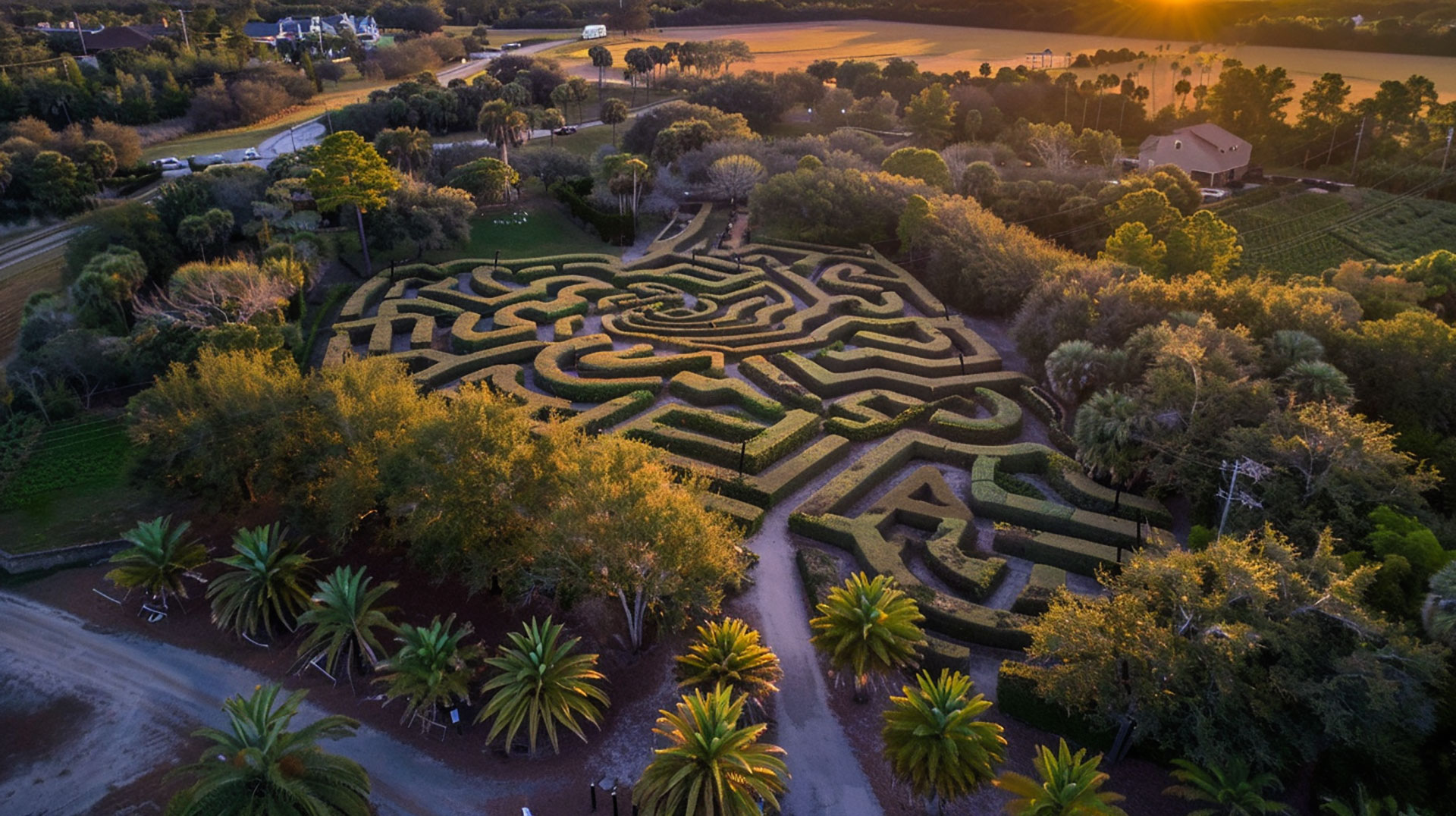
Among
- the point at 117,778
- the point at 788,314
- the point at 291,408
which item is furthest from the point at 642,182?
the point at 117,778

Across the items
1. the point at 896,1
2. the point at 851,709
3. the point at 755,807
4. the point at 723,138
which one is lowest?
the point at 851,709

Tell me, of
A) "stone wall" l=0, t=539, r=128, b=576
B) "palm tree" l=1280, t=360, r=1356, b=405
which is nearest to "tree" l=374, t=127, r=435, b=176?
"stone wall" l=0, t=539, r=128, b=576

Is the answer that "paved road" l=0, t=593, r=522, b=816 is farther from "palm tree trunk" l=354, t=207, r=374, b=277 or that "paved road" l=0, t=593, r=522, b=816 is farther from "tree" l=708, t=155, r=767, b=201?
"tree" l=708, t=155, r=767, b=201

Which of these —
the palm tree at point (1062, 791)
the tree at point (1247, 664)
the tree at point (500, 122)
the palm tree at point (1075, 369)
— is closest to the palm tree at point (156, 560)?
the palm tree at point (1062, 791)

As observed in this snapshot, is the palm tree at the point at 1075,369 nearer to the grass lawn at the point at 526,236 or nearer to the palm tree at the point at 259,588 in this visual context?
the palm tree at the point at 259,588

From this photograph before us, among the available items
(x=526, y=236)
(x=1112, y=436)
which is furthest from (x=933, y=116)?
(x=1112, y=436)

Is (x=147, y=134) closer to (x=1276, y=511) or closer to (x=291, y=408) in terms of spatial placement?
(x=291, y=408)
